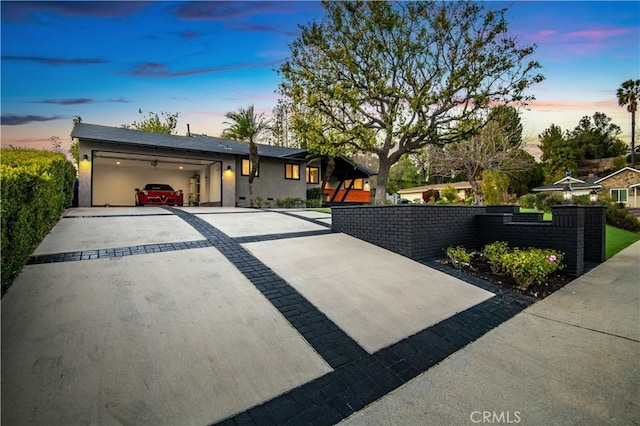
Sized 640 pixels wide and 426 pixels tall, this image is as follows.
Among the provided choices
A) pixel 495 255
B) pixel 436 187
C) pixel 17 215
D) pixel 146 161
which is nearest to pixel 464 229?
pixel 495 255

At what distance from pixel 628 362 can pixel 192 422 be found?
3.94m

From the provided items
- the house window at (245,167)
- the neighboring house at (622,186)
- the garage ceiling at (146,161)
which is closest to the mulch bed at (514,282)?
the house window at (245,167)

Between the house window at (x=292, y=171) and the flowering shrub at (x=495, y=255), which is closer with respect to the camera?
Answer: the flowering shrub at (x=495, y=255)

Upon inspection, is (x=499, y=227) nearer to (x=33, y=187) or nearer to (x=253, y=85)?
(x=33, y=187)

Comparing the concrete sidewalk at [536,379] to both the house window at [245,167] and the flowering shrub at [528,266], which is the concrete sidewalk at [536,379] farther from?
the house window at [245,167]

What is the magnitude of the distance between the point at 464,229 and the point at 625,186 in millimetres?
34522

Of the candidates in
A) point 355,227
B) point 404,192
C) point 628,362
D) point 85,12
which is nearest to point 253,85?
point 85,12

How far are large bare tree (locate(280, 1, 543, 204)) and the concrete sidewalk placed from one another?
6846 mm

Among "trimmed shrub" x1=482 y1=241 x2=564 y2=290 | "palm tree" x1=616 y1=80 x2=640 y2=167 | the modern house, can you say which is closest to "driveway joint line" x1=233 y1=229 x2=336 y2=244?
"trimmed shrub" x1=482 y1=241 x2=564 y2=290

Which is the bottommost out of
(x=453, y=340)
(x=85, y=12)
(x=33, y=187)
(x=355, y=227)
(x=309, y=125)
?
(x=453, y=340)

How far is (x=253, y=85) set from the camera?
41.7 feet

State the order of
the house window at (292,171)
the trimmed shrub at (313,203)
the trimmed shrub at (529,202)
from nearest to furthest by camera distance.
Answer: the trimmed shrub at (529,202), the trimmed shrub at (313,203), the house window at (292,171)

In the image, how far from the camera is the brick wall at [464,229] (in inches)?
229

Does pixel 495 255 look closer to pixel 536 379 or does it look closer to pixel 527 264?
pixel 527 264
